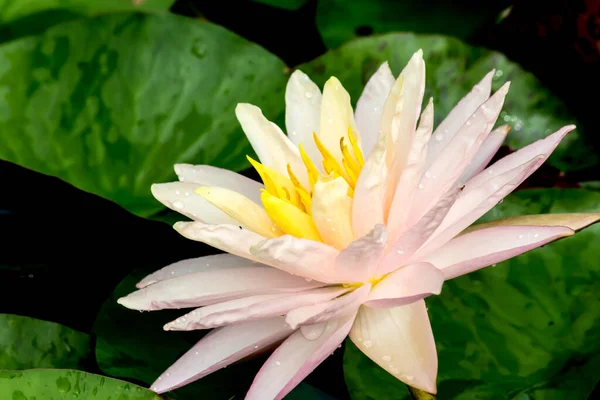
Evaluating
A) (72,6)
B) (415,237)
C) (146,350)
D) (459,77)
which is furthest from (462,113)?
(72,6)

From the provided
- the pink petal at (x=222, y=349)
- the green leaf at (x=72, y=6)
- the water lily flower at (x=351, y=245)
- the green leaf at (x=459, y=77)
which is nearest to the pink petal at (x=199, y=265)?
the water lily flower at (x=351, y=245)

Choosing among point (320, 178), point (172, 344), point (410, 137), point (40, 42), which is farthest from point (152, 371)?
point (40, 42)

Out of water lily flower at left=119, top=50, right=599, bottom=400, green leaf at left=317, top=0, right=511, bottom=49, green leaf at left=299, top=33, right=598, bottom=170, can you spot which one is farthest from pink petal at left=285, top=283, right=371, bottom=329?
green leaf at left=317, top=0, right=511, bottom=49

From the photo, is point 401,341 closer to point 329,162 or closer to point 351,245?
point 351,245

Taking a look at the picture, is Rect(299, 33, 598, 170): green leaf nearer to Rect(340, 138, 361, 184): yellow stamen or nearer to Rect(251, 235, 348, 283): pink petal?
Rect(340, 138, 361, 184): yellow stamen

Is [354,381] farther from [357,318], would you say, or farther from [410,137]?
[410,137]
